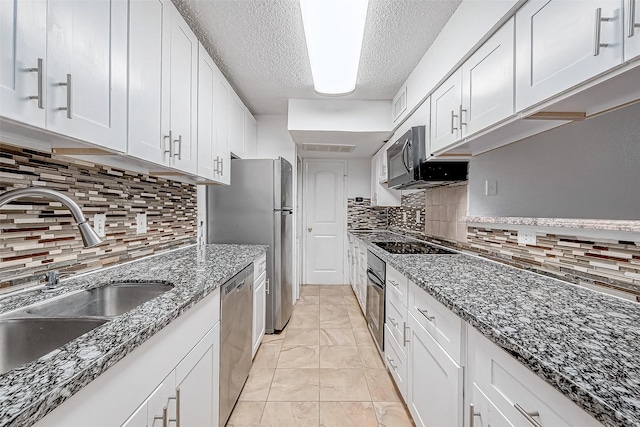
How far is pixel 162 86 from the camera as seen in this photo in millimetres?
1446

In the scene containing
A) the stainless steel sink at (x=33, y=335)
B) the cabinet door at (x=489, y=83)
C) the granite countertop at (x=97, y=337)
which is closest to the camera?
the granite countertop at (x=97, y=337)

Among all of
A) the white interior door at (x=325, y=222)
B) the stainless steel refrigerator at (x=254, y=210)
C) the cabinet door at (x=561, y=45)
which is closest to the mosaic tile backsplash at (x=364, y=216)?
the white interior door at (x=325, y=222)

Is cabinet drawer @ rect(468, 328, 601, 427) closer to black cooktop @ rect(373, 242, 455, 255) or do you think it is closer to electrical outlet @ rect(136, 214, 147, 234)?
black cooktop @ rect(373, 242, 455, 255)

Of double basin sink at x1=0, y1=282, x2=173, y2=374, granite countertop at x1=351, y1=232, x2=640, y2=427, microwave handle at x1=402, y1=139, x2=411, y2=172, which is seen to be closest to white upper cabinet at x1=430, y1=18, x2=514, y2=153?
microwave handle at x1=402, y1=139, x2=411, y2=172

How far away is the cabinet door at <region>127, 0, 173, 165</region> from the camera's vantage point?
3.95 feet

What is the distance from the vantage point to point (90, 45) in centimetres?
97

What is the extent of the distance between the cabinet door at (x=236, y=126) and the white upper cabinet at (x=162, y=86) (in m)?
0.75

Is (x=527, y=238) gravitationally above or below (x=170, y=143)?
below

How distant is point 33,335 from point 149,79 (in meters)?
1.08

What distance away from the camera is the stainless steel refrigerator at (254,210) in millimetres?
2725

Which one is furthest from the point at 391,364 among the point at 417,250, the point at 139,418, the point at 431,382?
the point at 139,418

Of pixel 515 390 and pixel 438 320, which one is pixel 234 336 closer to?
pixel 438 320

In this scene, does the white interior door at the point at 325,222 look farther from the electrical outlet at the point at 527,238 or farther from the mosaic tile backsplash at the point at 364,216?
the electrical outlet at the point at 527,238

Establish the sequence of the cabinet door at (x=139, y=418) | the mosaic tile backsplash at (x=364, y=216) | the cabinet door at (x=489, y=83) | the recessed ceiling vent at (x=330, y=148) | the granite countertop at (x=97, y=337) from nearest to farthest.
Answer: the granite countertop at (x=97, y=337) → the cabinet door at (x=139, y=418) → the cabinet door at (x=489, y=83) → the recessed ceiling vent at (x=330, y=148) → the mosaic tile backsplash at (x=364, y=216)
